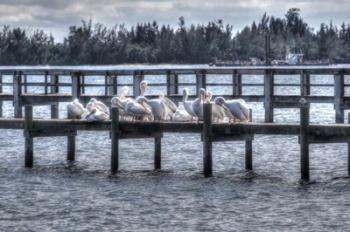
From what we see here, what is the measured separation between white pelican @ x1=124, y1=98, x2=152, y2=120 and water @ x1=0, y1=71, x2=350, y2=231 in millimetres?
1806

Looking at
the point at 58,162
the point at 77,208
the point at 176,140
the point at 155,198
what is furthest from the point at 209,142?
the point at 176,140

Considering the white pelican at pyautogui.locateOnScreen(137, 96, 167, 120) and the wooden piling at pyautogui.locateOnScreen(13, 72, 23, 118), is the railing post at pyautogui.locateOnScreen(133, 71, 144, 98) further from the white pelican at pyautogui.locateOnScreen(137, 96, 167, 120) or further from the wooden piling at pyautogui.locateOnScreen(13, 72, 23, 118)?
the white pelican at pyautogui.locateOnScreen(137, 96, 167, 120)

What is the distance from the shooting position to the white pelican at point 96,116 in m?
32.8

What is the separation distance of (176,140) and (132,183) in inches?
522

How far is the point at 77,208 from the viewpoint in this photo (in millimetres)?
28156

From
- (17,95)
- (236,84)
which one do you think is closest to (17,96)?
(17,95)

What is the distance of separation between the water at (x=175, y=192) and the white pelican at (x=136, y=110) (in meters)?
1.81

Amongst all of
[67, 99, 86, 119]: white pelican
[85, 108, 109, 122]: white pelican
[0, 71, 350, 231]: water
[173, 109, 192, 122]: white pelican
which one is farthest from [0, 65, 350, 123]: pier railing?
[85, 108, 109, 122]: white pelican

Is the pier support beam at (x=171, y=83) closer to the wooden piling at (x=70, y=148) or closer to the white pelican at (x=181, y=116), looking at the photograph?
the wooden piling at (x=70, y=148)

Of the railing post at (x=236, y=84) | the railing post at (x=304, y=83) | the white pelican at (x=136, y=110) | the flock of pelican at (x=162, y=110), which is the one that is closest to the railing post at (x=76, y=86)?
the railing post at (x=236, y=84)

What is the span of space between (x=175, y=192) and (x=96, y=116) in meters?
4.01

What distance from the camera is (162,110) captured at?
33.6 meters

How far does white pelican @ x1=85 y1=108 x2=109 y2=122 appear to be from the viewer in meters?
32.8

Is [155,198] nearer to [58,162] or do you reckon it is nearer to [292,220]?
[292,220]
